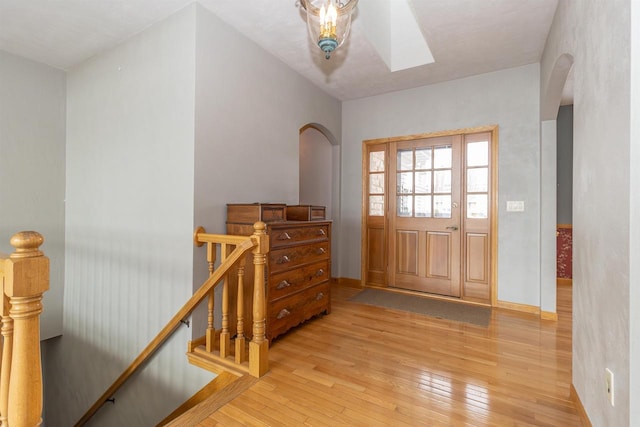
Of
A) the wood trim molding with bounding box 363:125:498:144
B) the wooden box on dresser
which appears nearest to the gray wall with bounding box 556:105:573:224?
the wood trim molding with bounding box 363:125:498:144

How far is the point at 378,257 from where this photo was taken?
14.1ft

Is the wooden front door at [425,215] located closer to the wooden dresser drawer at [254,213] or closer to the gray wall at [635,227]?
the wooden dresser drawer at [254,213]

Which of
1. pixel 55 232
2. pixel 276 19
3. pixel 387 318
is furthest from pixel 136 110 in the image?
pixel 387 318

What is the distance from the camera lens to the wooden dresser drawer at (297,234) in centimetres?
248

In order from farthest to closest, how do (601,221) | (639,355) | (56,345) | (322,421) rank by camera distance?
1. (56,345)
2. (322,421)
3. (601,221)
4. (639,355)

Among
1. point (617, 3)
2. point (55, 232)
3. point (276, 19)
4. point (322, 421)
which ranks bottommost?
point (322, 421)

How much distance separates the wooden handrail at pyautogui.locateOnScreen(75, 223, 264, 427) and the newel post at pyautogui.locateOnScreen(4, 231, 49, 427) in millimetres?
1158

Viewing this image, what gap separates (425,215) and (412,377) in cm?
232

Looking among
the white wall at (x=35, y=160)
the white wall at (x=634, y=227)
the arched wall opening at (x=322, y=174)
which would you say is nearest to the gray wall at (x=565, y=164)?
the arched wall opening at (x=322, y=174)

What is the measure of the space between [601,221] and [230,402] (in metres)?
2.09

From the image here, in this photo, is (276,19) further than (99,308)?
No

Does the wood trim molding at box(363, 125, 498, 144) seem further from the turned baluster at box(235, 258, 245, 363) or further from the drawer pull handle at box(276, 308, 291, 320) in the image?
the turned baluster at box(235, 258, 245, 363)

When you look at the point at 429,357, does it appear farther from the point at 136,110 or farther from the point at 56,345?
the point at 56,345

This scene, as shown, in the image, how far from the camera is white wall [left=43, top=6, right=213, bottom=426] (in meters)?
2.46
